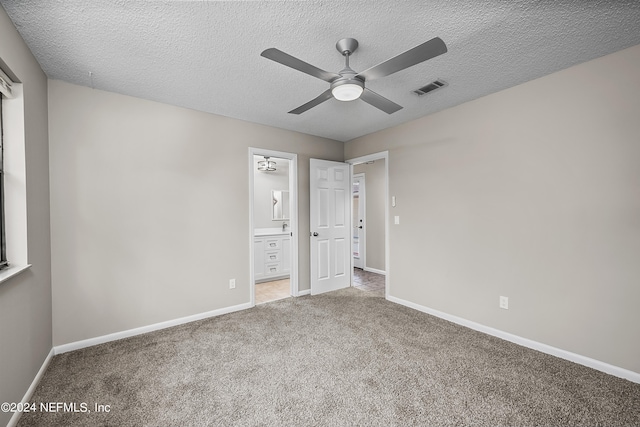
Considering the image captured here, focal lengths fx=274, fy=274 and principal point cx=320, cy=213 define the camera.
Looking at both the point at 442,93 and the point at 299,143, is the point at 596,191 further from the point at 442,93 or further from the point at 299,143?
the point at 299,143

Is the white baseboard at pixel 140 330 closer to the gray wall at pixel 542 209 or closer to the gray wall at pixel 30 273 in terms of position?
the gray wall at pixel 30 273

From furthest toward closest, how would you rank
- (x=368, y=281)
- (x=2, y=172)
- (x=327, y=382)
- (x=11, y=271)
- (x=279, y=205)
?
1. (x=279, y=205)
2. (x=368, y=281)
3. (x=327, y=382)
4. (x=2, y=172)
5. (x=11, y=271)

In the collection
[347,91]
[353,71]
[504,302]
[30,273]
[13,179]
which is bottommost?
[504,302]

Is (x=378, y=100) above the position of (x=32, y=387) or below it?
above

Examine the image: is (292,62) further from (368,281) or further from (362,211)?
→ (362,211)

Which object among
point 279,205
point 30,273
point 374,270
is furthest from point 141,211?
point 374,270

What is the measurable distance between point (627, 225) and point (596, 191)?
1.02 ft

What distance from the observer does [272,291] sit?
439cm

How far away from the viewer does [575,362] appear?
2275 millimetres

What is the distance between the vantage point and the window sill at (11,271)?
1.53 metres

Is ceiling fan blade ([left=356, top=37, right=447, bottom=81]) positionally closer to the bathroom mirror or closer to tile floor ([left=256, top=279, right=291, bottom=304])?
tile floor ([left=256, top=279, right=291, bottom=304])

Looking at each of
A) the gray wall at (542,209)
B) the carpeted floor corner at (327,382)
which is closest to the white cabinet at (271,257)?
the carpeted floor corner at (327,382)

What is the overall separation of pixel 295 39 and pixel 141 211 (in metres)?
2.27

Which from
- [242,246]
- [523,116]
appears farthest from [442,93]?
[242,246]
